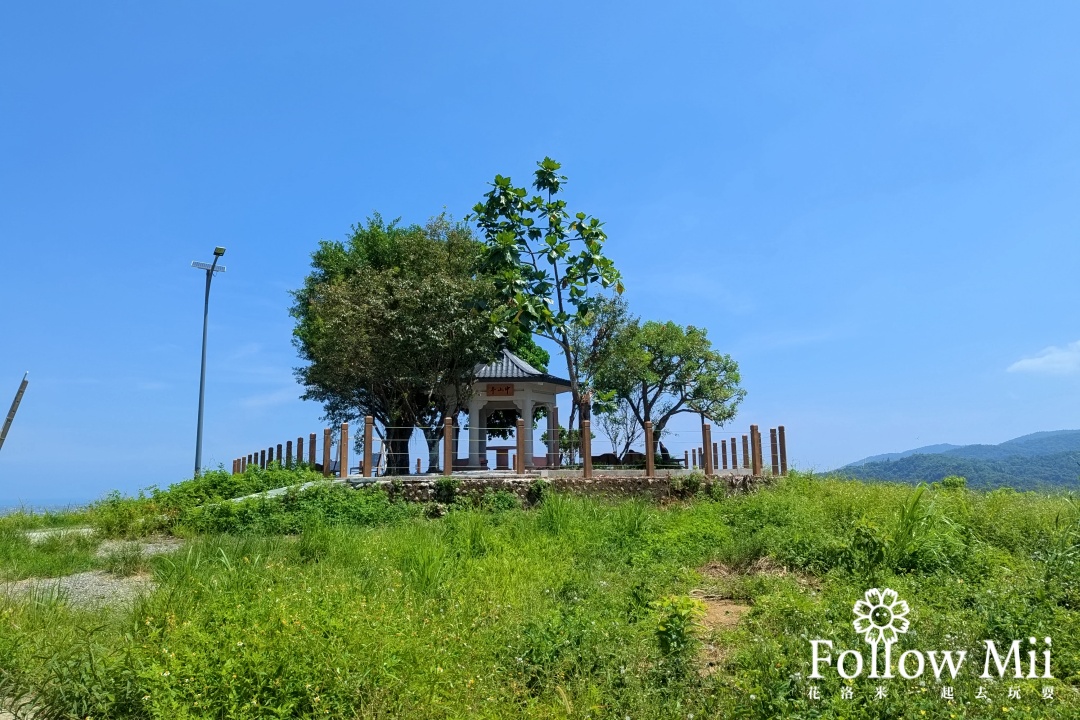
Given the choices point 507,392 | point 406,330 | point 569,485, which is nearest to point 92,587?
point 569,485

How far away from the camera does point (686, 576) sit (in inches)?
275

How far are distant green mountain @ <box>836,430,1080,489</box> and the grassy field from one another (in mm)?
3668

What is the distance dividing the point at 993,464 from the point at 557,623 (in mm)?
74089

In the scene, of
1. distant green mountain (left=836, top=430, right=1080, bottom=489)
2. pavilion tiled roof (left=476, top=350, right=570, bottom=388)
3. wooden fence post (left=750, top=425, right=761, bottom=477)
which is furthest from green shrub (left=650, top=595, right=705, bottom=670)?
pavilion tiled roof (left=476, top=350, right=570, bottom=388)

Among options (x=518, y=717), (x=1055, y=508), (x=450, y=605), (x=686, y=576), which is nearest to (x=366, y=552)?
(x=450, y=605)

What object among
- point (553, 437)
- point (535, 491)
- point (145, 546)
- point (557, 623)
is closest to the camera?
point (557, 623)

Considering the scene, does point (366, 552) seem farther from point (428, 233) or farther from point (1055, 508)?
point (428, 233)

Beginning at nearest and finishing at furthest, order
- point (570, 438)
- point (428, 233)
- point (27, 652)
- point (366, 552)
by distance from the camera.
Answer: point (27, 652) → point (366, 552) → point (570, 438) → point (428, 233)

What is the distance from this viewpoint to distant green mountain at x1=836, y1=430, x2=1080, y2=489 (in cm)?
1337

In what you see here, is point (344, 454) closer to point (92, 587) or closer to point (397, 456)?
point (397, 456)

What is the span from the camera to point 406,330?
19359 mm

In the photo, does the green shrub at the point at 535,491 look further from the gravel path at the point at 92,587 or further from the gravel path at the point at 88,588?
the gravel path at the point at 88,588

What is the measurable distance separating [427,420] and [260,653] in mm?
18488

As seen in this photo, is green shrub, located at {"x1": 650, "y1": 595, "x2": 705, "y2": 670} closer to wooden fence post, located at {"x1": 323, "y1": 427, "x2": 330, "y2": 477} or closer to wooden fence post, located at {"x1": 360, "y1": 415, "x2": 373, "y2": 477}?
wooden fence post, located at {"x1": 360, "y1": 415, "x2": 373, "y2": 477}
